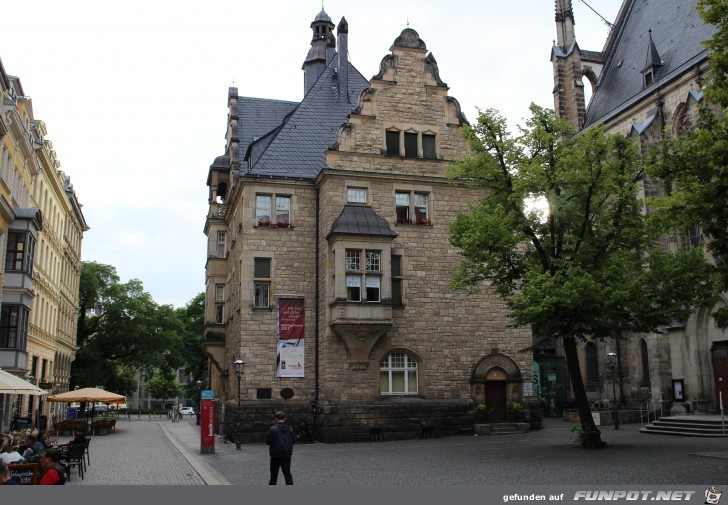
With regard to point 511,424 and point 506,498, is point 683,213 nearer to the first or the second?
point 506,498

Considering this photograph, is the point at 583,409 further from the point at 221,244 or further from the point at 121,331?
the point at 121,331

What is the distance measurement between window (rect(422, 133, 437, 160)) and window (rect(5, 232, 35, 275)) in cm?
1630

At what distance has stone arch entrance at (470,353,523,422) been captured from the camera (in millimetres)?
28797

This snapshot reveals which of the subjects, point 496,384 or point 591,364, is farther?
point 591,364

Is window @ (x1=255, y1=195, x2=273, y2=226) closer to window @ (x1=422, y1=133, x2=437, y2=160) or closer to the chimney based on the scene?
window @ (x1=422, y1=133, x2=437, y2=160)

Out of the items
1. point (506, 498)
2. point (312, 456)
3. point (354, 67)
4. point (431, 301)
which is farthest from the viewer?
point (354, 67)

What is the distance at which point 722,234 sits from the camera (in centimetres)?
1402

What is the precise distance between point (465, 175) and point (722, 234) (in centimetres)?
885

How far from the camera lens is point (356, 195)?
28.8 m

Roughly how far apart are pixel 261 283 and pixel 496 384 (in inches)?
408

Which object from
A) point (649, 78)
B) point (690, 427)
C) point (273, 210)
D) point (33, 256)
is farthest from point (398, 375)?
point (649, 78)

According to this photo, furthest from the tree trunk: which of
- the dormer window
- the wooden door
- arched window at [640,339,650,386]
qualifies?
the dormer window

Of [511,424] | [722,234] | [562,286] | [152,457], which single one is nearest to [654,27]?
[511,424]

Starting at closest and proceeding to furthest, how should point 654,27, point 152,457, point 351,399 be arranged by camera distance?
1. point 152,457
2. point 351,399
3. point 654,27
